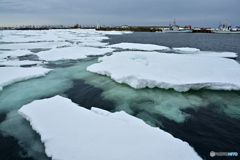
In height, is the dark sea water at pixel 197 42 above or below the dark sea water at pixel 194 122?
above

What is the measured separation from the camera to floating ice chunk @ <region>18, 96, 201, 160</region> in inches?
124

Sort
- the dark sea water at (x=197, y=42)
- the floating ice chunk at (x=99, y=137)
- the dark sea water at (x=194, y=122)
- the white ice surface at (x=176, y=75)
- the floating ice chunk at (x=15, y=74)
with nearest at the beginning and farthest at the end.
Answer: the floating ice chunk at (x=99, y=137) → the dark sea water at (x=194, y=122) → the white ice surface at (x=176, y=75) → the floating ice chunk at (x=15, y=74) → the dark sea water at (x=197, y=42)

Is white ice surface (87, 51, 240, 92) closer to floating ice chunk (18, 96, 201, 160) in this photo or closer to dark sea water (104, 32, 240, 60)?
floating ice chunk (18, 96, 201, 160)

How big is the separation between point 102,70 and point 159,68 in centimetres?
361

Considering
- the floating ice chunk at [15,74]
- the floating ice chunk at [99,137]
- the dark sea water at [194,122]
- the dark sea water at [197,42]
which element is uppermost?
the dark sea water at [197,42]

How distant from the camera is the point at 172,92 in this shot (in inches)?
273

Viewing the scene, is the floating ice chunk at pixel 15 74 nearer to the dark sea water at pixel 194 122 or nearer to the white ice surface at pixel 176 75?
the dark sea water at pixel 194 122

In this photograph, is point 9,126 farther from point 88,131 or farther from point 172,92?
point 172,92

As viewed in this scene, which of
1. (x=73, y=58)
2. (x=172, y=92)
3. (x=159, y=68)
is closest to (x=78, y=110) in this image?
(x=172, y=92)

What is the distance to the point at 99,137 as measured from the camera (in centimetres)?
361

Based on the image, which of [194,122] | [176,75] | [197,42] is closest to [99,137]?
[194,122]

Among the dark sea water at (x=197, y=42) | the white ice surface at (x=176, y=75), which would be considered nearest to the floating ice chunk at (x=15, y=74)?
the white ice surface at (x=176, y=75)

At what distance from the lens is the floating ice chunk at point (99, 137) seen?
3.15 metres

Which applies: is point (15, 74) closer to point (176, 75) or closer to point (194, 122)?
point (176, 75)
